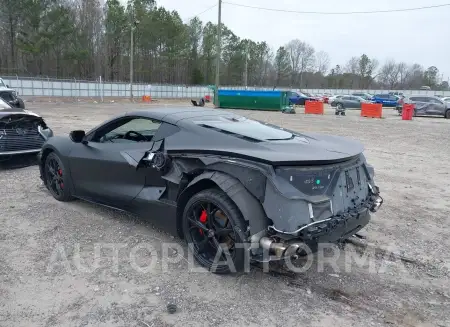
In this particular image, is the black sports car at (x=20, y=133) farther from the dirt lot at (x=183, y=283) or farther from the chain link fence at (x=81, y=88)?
the chain link fence at (x=81, y=88)

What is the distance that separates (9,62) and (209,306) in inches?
2405

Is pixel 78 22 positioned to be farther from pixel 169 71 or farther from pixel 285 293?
pixel 285 293

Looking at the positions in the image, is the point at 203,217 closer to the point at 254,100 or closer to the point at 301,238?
the point at 301,238

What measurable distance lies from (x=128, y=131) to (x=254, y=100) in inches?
1035

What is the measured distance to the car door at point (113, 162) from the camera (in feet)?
13.5

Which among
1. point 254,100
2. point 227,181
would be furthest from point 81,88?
point 227,181

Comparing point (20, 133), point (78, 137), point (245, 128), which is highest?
point (245, 128)

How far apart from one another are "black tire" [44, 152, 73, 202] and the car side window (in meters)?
0.72

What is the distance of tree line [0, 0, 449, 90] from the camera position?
50500mm

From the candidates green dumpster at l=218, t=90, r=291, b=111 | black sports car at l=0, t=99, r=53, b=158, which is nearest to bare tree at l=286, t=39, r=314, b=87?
green dumpster at l=218, t=90, r=291, b=111

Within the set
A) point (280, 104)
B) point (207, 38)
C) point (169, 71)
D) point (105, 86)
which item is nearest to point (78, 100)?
point (105, 86)

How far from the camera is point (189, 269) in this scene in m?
3.59

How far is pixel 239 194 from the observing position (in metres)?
3.18

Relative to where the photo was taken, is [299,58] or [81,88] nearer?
[81,88]
